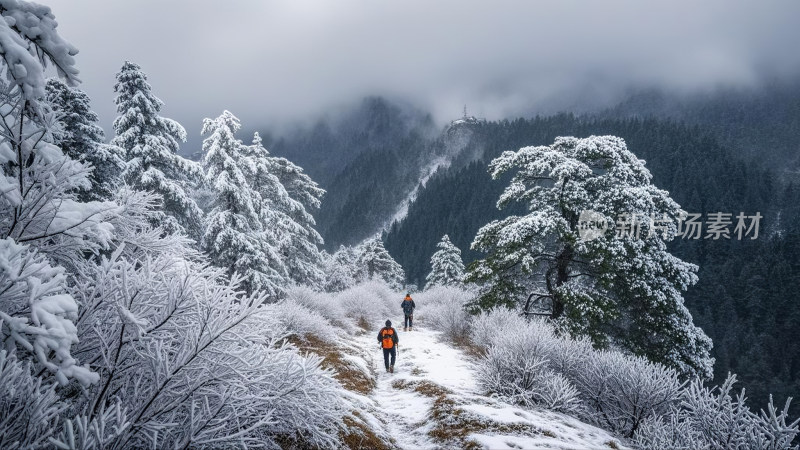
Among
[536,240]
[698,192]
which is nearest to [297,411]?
[536,240]

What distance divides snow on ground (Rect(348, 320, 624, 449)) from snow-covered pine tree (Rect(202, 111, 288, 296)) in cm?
743

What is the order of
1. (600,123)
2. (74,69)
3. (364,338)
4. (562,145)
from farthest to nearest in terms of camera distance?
1. (600,123)
2. (364,338)
3. (562,145)
4. (74,69)

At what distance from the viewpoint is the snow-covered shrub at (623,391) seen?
5793 mm

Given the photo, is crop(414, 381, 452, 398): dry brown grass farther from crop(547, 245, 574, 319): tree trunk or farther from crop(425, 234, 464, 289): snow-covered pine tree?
crop(425, 234, 464, 289): snow-covered pine tree

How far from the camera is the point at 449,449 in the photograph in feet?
15.5

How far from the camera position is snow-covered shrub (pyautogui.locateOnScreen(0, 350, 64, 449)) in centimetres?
202

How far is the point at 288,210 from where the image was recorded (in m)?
20.9

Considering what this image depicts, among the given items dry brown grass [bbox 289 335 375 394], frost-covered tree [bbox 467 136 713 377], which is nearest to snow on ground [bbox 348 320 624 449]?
dry brown grass [bbox 289 335 375 394]

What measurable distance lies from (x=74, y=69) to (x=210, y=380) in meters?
2.39

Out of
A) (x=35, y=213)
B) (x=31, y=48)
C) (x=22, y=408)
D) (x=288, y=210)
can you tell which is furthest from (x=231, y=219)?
(x=22, y=408)

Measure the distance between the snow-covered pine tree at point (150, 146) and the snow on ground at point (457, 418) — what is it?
9.03 metres

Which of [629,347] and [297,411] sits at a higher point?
[297,411]

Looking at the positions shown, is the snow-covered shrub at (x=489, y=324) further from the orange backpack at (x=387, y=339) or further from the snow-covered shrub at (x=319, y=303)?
the snow-covered shrub at (x=319, y=303)

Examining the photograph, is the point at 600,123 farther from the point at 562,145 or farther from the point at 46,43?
the point at 46,43
